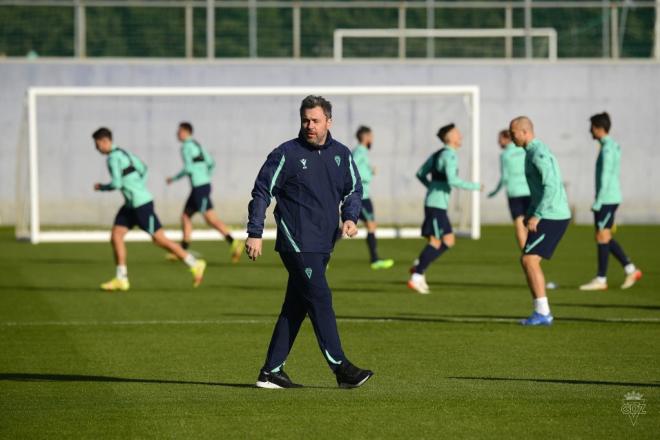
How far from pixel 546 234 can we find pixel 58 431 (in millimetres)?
6112

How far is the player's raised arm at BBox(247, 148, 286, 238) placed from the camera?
27.9 ft

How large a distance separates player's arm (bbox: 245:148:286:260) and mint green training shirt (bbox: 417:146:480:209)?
735cm

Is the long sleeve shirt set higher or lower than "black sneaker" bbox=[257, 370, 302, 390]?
higher

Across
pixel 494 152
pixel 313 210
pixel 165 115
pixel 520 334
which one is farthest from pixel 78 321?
pixel 494 152

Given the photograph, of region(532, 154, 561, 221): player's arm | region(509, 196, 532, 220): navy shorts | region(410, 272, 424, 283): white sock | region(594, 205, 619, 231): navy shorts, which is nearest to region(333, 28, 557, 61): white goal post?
region(509, 196, 532, 220): navy shorts

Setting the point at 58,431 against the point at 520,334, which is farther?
the point at 520,334

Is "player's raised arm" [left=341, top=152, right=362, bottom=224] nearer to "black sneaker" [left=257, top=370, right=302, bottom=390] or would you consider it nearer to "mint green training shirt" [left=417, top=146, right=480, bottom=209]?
"black sneaker" [left=257, top=370, right=302, bottom=390]

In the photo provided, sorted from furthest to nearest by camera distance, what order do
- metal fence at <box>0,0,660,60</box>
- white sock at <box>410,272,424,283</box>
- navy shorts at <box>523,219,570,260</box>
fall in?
metal fence at <box>0,0,660,60</box> → white sock at <box>410,272,424,283</box> → navy shorts at <box>523,219,570,260</box>

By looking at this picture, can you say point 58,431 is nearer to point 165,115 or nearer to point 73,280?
point 73,280

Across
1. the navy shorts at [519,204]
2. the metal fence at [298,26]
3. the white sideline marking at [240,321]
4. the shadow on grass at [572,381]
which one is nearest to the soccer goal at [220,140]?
the metal fence at [298,26]

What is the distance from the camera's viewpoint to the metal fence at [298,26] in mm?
30312

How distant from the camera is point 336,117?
100.0 ft

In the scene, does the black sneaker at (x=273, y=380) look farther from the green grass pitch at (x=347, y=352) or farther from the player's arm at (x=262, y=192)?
the player's arm at (x=262, y=192)

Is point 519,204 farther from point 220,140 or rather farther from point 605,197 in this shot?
point 220,140
